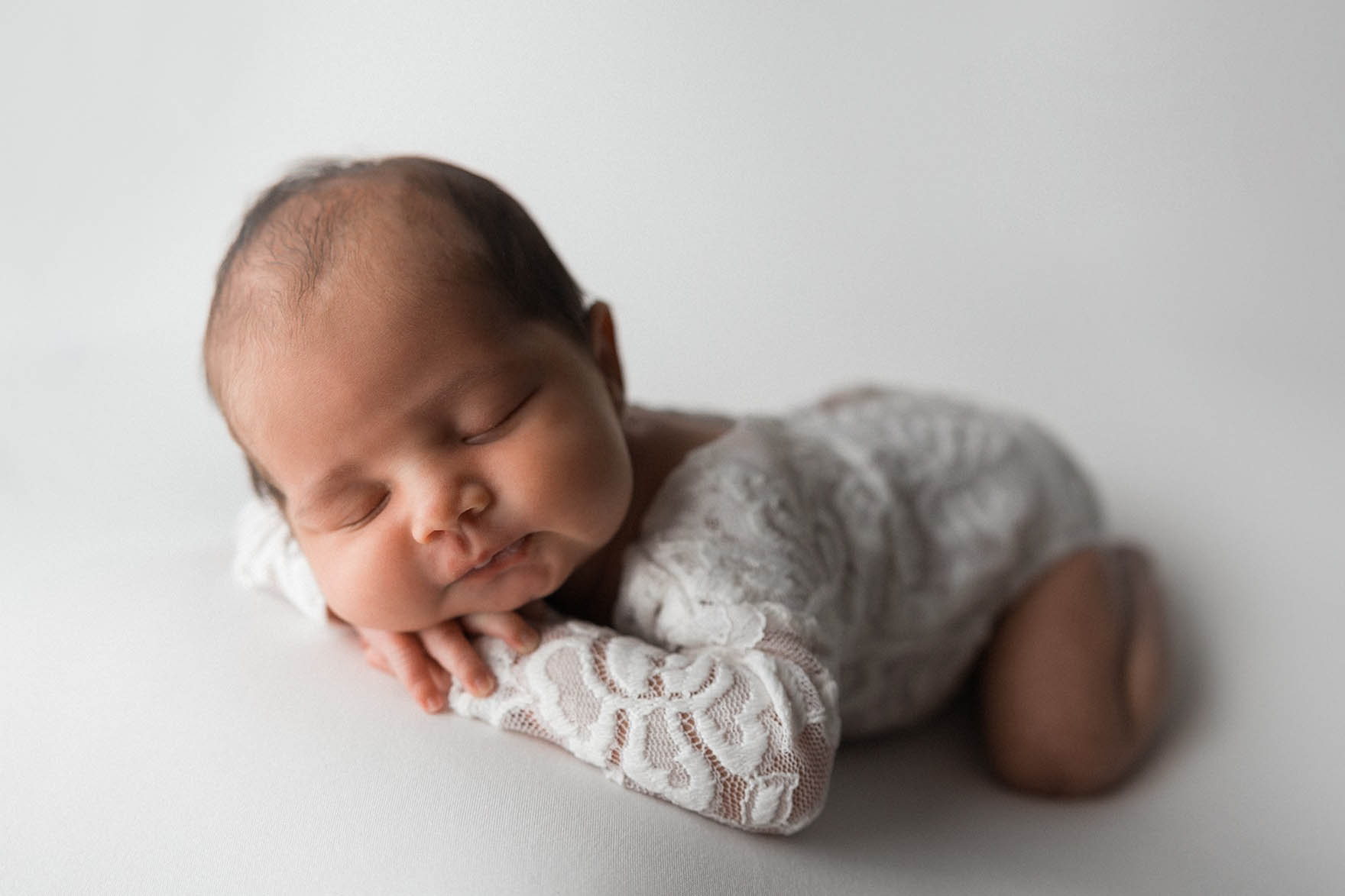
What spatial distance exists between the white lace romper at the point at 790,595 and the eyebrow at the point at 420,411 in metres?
0.23

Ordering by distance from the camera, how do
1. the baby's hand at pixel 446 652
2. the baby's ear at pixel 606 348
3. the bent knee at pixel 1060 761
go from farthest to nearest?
the bent knee at pixel 1060 761
the baby's ear at pixel 606 348
the baby's hand at pixel 446 652

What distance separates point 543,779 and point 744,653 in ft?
0.76

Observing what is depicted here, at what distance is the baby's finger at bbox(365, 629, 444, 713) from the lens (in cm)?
129

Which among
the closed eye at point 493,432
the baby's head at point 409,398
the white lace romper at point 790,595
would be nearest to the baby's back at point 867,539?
the white lace romper at point 790,595

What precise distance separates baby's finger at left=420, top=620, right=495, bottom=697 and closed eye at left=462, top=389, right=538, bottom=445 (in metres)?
0.22

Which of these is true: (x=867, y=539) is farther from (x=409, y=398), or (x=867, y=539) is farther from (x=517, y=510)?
(x=409, y=398)

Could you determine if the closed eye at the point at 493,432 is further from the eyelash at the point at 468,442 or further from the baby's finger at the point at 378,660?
the baby's finger at the point at 378,660

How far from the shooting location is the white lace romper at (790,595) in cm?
119

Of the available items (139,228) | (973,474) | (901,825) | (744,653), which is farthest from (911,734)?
(139,228)

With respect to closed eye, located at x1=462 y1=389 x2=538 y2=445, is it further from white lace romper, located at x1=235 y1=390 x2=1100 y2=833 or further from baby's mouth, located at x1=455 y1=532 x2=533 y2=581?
white lace romper, located at x1=235 y1=390 x2=1100 y2=833

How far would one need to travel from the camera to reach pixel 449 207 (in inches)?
49.6

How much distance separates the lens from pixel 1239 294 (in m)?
2.30

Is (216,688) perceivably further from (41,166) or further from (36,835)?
(41,166)

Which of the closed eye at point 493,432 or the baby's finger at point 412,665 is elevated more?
the closed eye at point 493,432
